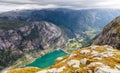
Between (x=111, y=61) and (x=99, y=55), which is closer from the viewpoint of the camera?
(x=111, y=61)

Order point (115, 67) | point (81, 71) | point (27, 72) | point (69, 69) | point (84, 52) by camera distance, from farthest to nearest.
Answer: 1. point (84, 52)
2. point (27, 72)
3. point (69, 69)
4. point (115, 67)
5. point (81, 71)

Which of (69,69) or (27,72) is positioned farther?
(27,72)

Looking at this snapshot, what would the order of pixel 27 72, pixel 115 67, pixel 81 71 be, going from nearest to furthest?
pixel 81 71 → pixel 115 67 → pixel 27 72

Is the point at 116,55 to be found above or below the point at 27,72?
above

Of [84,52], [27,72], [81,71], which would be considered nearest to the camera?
[81,71]

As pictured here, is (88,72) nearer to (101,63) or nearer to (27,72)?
(101,63)

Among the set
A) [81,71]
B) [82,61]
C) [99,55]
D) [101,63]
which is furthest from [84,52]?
[81,71]

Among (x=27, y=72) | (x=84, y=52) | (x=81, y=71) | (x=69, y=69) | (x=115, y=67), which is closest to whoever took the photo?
(x=81, y=71)

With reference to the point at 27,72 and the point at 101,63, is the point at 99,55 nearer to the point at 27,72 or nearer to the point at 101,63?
the point at 101,63

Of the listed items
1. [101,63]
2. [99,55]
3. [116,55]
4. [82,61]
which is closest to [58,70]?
[82,61]
